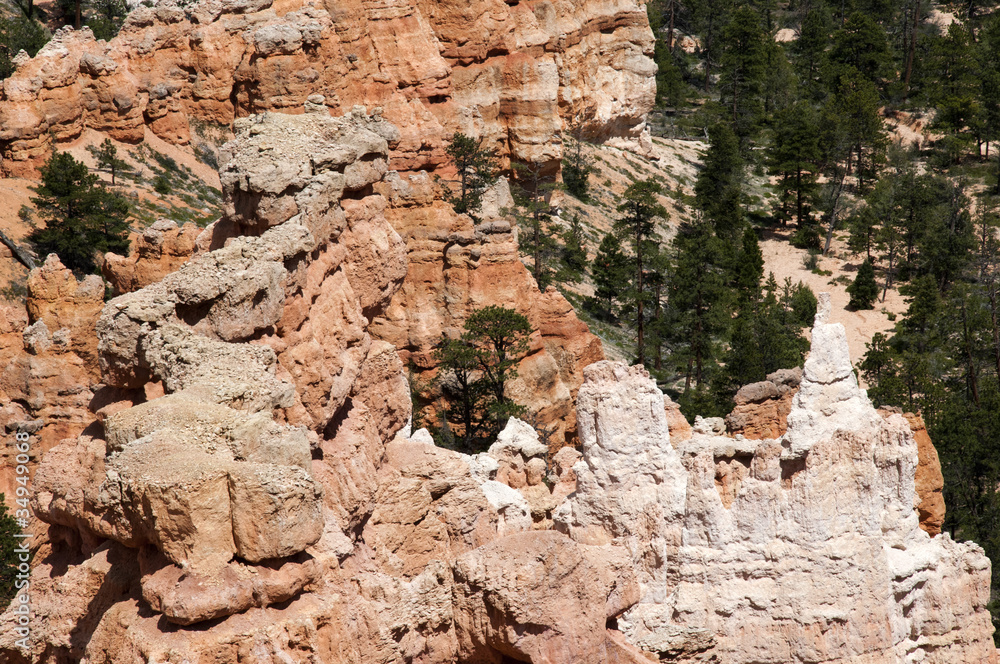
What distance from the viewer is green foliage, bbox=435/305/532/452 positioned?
40.2 m

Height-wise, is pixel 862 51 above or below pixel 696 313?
above

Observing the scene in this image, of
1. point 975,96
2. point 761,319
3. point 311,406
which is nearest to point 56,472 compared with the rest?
point 311,406

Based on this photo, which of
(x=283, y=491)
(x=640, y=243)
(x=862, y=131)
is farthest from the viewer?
(x=862, y=131)

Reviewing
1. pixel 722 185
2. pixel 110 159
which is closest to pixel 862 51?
pixel 722 185

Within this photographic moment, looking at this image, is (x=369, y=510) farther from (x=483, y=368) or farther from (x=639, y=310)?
(x=639, y=310)

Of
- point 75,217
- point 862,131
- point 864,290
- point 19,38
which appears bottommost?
point 864,290

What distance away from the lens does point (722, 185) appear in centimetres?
7825

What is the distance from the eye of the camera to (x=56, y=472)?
13.8 m

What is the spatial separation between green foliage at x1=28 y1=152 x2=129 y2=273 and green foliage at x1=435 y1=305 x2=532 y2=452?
38.1 ft

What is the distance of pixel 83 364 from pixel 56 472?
10.7 metres

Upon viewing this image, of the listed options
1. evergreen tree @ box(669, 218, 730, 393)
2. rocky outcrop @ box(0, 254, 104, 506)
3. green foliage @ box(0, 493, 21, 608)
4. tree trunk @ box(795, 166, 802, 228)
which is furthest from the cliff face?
tree trunk @ box(795, 166, 802, 228)

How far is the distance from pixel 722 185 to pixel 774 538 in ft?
205

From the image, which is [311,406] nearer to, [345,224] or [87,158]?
[345,224]

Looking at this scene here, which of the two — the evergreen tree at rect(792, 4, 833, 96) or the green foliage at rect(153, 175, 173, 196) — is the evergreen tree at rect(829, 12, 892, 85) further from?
the green foliage at rect(153, 175, 173, 196)
